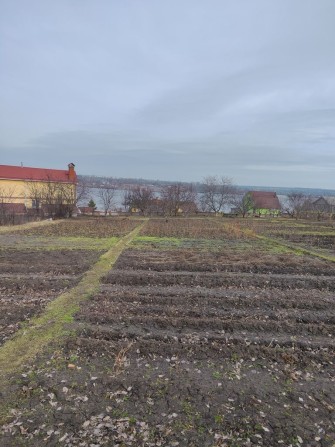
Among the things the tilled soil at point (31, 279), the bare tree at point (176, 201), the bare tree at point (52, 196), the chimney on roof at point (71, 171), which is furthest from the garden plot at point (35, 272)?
the chimney on roof at point (71, 171)

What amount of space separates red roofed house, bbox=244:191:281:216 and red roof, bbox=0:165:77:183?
102ft

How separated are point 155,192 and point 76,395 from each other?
60712 mm

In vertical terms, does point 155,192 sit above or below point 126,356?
above

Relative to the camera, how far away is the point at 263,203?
220 ft

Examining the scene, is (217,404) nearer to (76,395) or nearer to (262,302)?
(76,395)

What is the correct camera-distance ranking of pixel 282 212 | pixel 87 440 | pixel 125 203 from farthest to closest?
pixel 282 212 < pixel 125 203 < pixel 87 440

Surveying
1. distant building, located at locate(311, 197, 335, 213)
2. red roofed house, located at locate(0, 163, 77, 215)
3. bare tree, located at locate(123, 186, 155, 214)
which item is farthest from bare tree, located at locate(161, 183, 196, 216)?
distant building, located at locate(311, 197, 335, 213)

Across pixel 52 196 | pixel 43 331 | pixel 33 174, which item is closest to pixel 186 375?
pixel 43 331

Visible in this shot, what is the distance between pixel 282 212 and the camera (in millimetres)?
63344

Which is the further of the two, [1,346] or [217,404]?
[1,346]

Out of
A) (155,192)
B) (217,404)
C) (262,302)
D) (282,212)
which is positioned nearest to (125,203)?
(155,192)

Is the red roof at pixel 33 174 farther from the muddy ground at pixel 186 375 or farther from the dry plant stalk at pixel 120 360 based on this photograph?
the dry plant stalk at pixel 120 360

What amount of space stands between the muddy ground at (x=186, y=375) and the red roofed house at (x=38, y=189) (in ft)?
124

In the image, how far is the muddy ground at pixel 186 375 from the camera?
12.3ft
